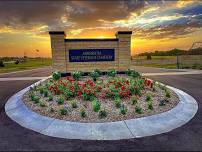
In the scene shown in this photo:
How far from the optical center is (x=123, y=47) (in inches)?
588

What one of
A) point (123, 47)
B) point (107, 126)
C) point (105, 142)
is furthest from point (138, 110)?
point (123, 47)

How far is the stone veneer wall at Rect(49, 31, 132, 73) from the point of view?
567 inches

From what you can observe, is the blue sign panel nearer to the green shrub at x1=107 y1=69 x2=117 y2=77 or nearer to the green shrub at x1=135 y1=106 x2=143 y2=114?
the green shrub at x1=107 y1=69 x2=117 y2=77

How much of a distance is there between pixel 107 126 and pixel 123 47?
30.3 ft

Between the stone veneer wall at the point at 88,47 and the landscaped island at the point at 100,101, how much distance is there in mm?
3453

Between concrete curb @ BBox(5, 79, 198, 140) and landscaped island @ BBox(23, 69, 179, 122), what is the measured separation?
332 mm

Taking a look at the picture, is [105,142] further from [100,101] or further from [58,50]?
[58,50]

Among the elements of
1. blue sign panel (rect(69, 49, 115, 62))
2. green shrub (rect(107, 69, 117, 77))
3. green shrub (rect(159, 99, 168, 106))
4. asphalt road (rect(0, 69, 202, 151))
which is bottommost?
asphalt road (rect(0, 69, 202, 151))

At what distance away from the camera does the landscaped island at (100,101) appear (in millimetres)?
7508

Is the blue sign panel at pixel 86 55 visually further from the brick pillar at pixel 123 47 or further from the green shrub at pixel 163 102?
the green shrub at pixel 163 102

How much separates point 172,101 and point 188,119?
189 cm

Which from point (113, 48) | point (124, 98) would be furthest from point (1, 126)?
point (113, 48)

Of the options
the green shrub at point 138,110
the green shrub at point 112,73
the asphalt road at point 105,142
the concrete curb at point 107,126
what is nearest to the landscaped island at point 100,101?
the green shrub at point 138,110

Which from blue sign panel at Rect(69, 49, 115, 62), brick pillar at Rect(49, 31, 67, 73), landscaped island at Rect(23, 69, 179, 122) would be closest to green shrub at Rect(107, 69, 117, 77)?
blue sign panel at Rect(69, 49, 115, 62)
